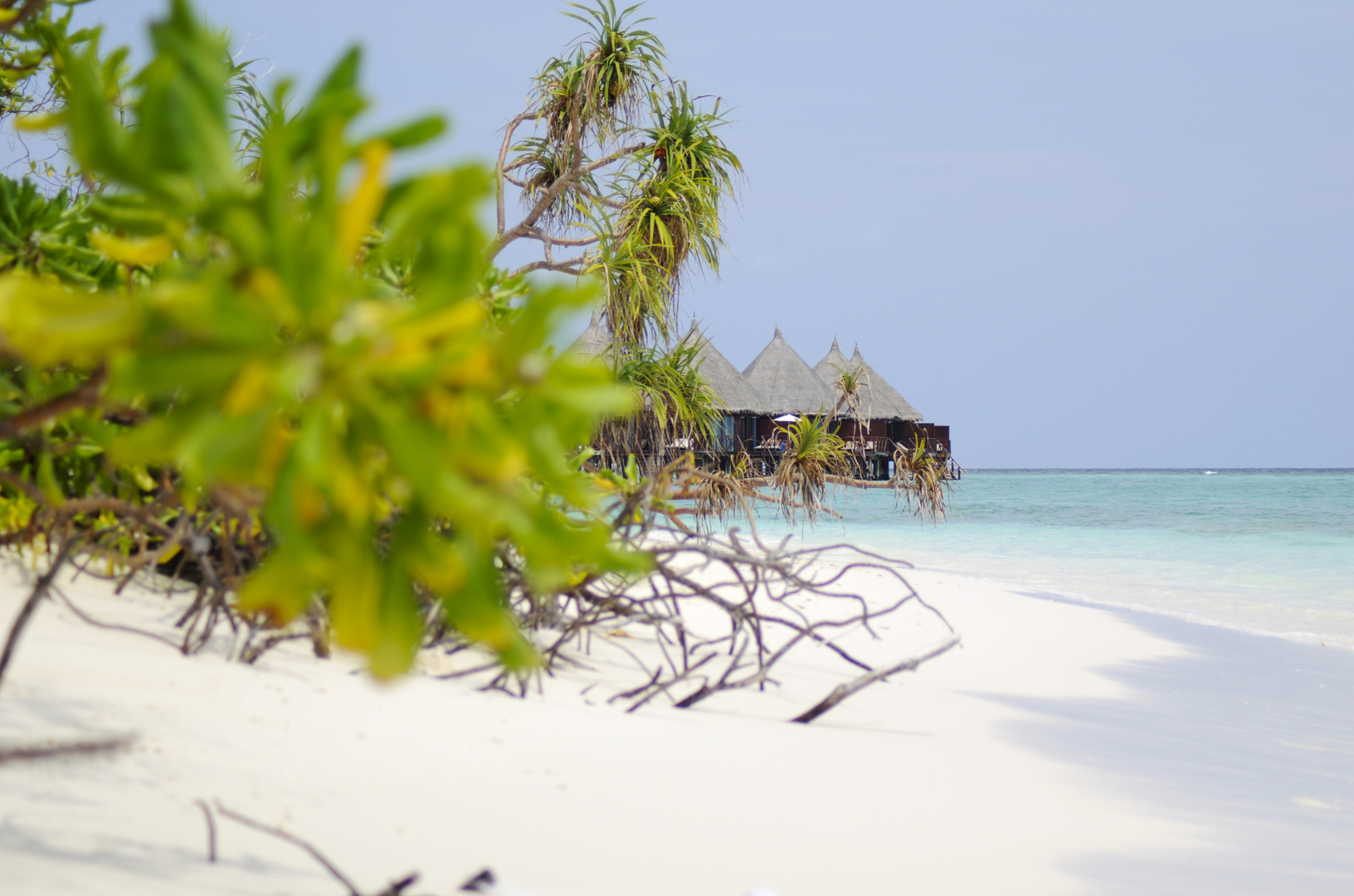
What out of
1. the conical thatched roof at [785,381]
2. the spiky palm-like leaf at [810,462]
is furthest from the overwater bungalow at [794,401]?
the spiky palm-like leaf at [810,462]

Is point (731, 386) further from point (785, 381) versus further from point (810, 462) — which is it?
point (810, 462)

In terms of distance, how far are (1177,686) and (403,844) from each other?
4.29 meters

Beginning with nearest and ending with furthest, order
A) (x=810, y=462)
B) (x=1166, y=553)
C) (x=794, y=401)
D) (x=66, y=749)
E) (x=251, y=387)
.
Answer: (x=251, y=387) → (x=66, y=749) → (x=810, y=462) → (x=1166, y=553) → (x=794, y=401)

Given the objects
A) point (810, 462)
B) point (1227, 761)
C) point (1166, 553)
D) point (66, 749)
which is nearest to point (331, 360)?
point (66, 749)

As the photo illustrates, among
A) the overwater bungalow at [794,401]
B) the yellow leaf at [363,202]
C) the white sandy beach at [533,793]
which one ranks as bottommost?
the white sandy beach at [533,793]

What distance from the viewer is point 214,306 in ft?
1.90

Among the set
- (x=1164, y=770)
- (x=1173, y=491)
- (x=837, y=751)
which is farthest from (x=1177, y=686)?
(x=1173, y=491)

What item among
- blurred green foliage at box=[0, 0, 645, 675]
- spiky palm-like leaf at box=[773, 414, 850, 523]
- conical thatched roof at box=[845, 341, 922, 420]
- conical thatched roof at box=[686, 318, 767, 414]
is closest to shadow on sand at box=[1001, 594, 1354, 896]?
blurred green foliage at box=[0, 0, 645, 675]

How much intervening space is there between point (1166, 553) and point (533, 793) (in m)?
14.5

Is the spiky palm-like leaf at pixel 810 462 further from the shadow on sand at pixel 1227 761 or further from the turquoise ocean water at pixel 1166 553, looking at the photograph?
the shadow on sand at pixel 1227 761

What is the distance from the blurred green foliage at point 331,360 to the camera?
599 mm

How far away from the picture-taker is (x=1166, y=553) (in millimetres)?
14289

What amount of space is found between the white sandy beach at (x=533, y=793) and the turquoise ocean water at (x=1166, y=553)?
5.04 m

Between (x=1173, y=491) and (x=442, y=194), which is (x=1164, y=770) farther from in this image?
(x=1173, y=491)
